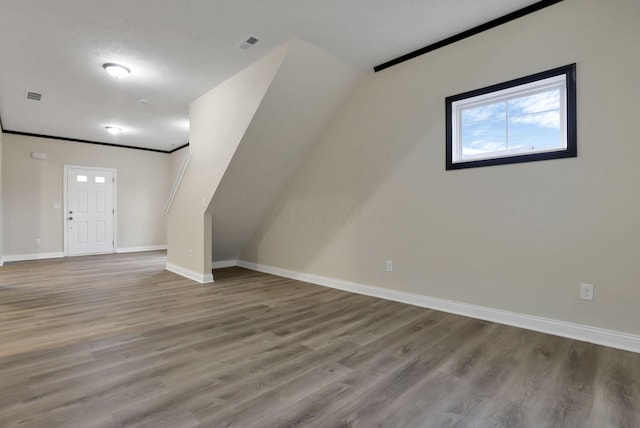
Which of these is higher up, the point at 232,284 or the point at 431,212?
the point at 431,212

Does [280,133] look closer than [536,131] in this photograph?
No

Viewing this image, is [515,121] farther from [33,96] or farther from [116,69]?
[33,96]

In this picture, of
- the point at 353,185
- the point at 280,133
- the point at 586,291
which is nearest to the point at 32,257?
the point at 280,133

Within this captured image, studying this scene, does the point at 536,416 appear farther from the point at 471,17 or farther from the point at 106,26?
the point at 106,26

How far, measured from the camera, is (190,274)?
194 inches

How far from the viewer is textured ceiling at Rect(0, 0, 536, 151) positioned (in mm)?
2654

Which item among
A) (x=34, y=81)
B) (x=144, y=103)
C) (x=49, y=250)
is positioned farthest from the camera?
(x=49, y=250)

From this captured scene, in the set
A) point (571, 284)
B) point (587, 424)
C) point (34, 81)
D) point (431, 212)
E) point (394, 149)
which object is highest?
point (34, 81)

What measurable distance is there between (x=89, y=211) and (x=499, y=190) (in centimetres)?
831

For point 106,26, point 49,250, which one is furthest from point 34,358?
point 49,250

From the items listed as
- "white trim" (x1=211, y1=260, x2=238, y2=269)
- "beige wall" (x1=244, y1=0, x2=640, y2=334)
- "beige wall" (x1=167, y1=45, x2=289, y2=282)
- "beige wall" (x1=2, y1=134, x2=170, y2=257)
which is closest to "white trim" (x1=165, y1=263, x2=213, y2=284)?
"beige wall" (x1=167, y1=45, x2=289, y2=282)

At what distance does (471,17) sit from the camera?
2.82 meters

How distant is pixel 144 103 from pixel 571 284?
575cm

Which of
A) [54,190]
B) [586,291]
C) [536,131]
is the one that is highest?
[536,131]
